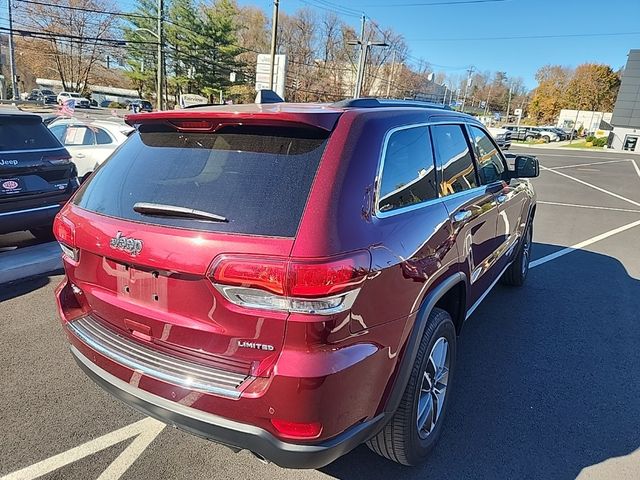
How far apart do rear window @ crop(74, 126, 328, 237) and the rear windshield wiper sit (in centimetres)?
2

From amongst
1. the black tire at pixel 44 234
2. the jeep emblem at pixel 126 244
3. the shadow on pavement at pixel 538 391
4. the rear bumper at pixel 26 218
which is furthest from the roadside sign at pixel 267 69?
the jeep emblem at pixel 126 244

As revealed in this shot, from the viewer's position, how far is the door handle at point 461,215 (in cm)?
264

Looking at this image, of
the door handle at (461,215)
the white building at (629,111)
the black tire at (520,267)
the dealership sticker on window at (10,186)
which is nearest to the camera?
the door handle at (461,215)

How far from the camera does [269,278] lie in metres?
1.65

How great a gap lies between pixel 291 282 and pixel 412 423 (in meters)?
1.09

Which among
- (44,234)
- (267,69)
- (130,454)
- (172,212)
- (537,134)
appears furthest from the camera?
(537,134)

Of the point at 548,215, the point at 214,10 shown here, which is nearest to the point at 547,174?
the point at 548,215

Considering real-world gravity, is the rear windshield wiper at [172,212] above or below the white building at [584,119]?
below

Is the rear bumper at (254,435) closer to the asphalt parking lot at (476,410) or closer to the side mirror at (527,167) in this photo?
the asphalt parking lot at (476,410)

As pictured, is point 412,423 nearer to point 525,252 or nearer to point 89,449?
point 89,449

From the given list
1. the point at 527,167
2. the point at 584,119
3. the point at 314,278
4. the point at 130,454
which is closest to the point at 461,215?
the point at 314,278

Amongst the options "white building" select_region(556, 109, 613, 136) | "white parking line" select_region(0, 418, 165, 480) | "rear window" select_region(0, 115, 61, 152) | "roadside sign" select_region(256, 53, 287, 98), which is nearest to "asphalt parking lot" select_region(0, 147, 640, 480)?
"white parking line" select_region(0, 418, 165, 480)

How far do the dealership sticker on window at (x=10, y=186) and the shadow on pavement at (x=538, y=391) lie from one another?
4537mm

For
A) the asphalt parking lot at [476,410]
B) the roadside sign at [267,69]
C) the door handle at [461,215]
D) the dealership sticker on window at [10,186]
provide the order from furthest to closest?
the roadside sign at [267,69]
the dealership sticker on window at [10,186]
the door handle at [461,215]
the asphalt parking lot at [476,410]
